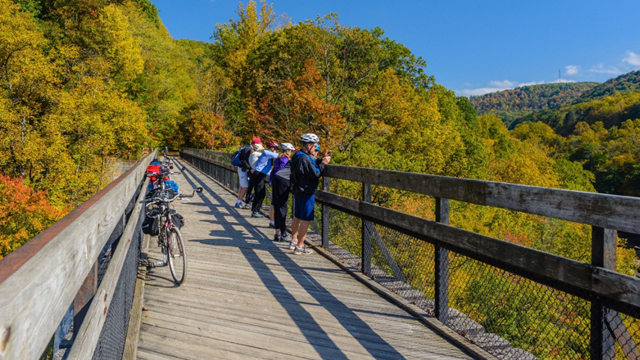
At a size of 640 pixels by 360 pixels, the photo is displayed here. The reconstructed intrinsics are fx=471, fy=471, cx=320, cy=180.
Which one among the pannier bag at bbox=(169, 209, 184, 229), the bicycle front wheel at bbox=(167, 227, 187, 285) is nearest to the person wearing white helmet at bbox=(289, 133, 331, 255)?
the pannier bag at bbox=(169, 209, 184, 229)

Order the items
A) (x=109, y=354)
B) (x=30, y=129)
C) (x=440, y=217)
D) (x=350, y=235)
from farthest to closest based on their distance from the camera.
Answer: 1. (x=30, y=129)
2. (x=350, y=235)
3. (x=440, y=217)
4. (x=109, y=354)

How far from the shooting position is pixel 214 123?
185 ft

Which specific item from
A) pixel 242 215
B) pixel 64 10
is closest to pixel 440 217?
pixel 242 215

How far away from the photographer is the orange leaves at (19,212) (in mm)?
34219

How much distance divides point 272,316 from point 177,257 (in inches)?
Result: 68.1

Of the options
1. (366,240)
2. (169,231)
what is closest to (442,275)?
(366,240)

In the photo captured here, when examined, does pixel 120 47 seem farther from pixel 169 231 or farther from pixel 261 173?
pixel 169 231

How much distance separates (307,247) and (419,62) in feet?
137

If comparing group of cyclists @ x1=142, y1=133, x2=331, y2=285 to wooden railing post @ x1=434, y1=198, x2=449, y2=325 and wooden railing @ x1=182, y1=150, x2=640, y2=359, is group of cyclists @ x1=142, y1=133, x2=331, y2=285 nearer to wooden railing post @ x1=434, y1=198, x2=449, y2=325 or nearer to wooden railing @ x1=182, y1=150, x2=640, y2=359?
wooden railing @ x1=182, y1=150, x2=640, y2=359

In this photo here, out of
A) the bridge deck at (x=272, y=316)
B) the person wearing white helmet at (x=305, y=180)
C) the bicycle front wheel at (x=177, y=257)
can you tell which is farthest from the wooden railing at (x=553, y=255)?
the bicycle front wheel at (x=177, y=257)

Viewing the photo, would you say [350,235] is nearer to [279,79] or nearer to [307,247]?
[307,247]

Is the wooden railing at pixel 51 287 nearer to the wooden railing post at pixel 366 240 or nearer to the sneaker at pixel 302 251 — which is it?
the wooden railing post at pixel 366 240

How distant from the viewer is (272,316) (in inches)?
173

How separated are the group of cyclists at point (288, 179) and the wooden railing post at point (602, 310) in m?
3.79
